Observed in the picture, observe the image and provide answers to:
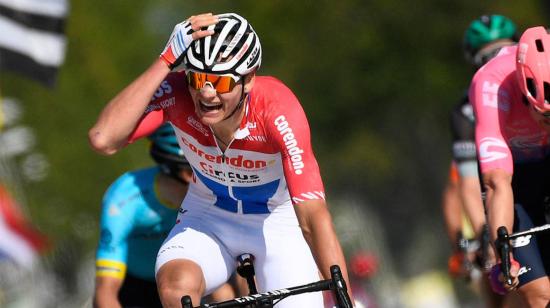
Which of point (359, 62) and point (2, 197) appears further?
point (359, 62)

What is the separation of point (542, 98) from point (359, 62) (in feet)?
78.9

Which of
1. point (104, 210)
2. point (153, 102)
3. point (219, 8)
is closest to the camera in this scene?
point (153, 102)

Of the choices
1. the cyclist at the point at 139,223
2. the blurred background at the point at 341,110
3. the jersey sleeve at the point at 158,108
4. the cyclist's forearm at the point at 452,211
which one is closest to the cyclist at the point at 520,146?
the jersey sleeve at the point at 158,108

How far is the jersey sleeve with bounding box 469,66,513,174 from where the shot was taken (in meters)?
8.47

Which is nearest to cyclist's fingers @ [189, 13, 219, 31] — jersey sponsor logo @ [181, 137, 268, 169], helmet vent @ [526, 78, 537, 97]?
jersey sponsor logo @ [181, 137, 268, 169]

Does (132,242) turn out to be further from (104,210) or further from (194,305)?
(194,305)

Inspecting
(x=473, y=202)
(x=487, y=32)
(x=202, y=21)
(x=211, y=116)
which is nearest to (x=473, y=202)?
(x=473, y=202)

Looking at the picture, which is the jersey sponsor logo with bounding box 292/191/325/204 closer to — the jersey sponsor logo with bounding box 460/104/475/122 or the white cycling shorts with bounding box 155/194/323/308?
the white cycling shorts with bounding box 155/194/323/308

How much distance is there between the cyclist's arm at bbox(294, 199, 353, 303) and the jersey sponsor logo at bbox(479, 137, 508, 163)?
1091mm

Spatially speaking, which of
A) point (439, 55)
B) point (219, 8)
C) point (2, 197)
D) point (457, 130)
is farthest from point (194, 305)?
point (219, 8)

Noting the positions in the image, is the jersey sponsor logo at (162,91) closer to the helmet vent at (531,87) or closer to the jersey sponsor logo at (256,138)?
the jersey sponsor logo at (256,138)

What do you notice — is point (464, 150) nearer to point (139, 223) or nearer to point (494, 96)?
point (494, 96)

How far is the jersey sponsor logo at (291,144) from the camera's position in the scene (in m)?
8.10

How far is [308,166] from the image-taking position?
Result: 26.6 ft
